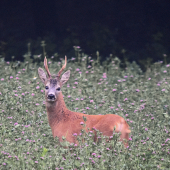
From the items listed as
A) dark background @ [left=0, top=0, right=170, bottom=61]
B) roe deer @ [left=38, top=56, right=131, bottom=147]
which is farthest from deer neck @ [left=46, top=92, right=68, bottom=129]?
dark background @ [left=0, top=0, right=170, bottom=61]

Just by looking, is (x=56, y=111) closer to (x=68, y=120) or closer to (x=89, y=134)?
(x=68, y=120)

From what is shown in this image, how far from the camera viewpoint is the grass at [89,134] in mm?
4637

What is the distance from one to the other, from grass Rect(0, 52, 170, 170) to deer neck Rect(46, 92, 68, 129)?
0.15 metres

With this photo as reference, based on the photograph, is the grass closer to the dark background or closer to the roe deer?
the roe deer

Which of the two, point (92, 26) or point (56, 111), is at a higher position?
point (92, 26)

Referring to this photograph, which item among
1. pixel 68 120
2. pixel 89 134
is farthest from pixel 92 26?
pixel 89 134

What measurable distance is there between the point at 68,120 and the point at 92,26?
217 inches

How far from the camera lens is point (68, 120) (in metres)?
5.94

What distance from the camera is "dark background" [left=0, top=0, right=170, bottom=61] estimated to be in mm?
11016

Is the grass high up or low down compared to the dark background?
down

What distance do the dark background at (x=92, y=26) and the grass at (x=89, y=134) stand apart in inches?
69.5

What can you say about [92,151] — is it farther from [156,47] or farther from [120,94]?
[156,47]

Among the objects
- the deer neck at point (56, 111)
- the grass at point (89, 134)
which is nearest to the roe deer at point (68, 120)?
the deer neck at point (56, 111)

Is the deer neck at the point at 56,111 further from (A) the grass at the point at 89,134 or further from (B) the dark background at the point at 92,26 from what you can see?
(B) the dark background at the point at 92,26
